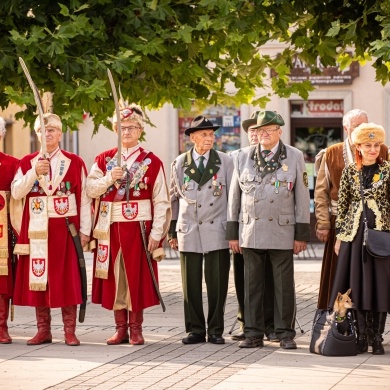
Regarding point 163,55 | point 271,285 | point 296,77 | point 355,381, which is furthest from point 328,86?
point 355,381

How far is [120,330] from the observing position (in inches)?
432

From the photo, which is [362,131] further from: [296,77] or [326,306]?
[296,77]

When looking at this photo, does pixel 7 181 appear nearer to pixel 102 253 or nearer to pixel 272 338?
pixel 102 253

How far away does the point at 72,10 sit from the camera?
1231cm

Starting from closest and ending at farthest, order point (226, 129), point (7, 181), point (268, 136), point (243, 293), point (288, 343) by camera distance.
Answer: point (288, 343)
point (268, 136)
point (7, 181)
point (243, 293)
point (226, 129)

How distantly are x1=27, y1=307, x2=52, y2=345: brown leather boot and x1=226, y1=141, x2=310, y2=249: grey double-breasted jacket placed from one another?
1.61 meters

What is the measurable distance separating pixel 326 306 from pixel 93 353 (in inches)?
75.5

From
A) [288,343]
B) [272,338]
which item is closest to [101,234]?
[272,338]

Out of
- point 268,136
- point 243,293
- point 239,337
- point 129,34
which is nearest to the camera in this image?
point 268,136

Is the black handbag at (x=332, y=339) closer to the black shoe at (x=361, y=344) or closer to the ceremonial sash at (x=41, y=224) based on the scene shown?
the black shoe at (x=361, y=344)

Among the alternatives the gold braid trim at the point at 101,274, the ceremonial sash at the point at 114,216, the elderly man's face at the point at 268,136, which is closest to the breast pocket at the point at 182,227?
the ceremonial sash at the point at 114,216

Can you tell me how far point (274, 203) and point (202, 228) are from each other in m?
0.69

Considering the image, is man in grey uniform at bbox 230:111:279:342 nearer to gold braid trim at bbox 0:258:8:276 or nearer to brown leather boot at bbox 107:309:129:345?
brown leather boot at bbox 107:309:129:345

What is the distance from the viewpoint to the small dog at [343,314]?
10242 millimetres
